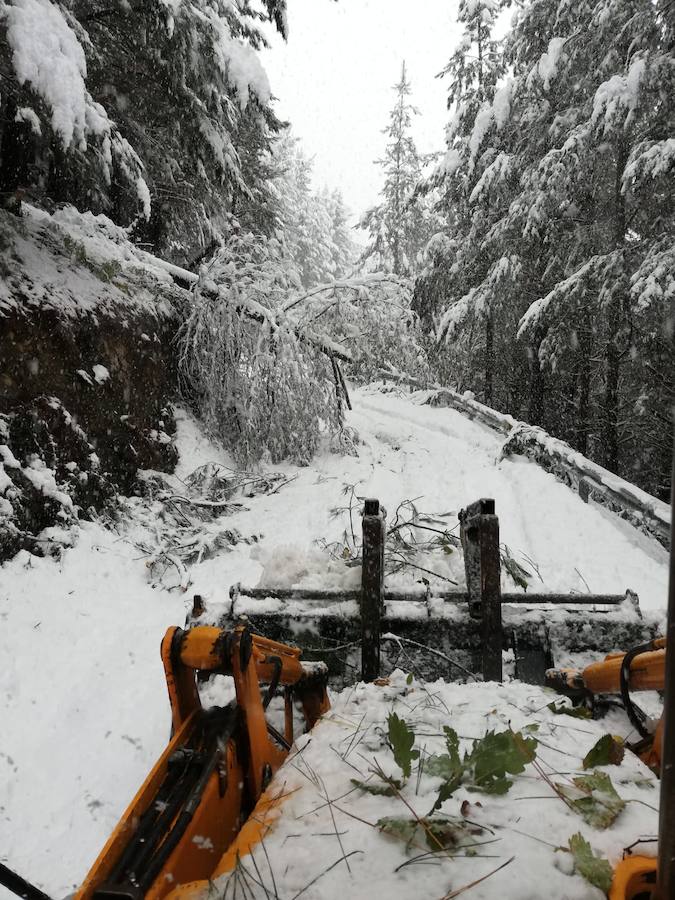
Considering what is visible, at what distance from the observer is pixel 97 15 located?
7684 mm

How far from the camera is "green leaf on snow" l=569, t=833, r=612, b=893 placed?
1474mm

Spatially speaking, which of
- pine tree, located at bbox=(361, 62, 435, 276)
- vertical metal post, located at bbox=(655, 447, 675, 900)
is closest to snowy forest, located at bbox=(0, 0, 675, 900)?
vertical metal post, located at bbox=(655, 447, 675, 900)

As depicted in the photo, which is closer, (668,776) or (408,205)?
(668,776)

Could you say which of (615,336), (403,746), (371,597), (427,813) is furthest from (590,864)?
(615,336)

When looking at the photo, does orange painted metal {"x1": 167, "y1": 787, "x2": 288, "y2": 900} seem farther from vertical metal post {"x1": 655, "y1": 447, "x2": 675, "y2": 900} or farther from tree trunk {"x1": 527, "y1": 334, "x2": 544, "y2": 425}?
tree trunk {"x1": 527, "y1": 334, "x2": 544, "y2": 425}

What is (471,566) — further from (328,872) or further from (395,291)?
(395,291)

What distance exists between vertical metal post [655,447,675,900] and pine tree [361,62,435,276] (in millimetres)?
31720

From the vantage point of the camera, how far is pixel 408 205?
19.4m

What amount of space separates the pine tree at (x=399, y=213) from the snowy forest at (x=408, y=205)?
40.9ft

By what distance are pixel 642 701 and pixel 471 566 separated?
45.1 inches

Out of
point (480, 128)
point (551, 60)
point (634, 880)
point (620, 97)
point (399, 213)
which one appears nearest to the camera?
point (634, 880)

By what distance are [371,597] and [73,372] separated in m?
5.48

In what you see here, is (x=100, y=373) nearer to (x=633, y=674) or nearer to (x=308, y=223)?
(x=633, y=674)

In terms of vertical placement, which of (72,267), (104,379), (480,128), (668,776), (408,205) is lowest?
(668,776)
